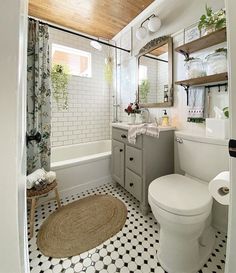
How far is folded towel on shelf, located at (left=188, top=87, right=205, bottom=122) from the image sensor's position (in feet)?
4.90

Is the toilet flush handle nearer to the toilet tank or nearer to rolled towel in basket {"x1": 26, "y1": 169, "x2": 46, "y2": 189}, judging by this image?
the toilet tank

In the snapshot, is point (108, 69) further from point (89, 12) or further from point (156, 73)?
point (156, 73)

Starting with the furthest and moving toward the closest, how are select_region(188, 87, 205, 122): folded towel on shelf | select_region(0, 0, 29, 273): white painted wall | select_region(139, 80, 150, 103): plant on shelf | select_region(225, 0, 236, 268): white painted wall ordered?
1. select_region(139, 80, 150, 103): plant on shelf
2. select_region(188, 87, 205, 122): folded towel on shelf
3. select_region(225, 0, 236, 268): white painted wall
4. select_region(0, 0, 29, 273): white painted wall

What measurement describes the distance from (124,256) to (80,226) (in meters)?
0.49

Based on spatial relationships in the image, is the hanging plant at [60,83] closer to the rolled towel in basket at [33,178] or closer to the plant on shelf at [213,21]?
the rolled towel in basket at [33,178]

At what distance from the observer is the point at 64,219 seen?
60.9 inches

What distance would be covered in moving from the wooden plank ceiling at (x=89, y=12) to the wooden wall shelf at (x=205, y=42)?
911 mm

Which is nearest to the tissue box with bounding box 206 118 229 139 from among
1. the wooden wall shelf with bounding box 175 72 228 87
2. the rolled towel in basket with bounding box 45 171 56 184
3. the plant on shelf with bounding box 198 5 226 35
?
the wooden wall shelf with bounding box 175 72 228 87

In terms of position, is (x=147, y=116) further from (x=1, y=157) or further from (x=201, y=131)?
(x=1, y=157)

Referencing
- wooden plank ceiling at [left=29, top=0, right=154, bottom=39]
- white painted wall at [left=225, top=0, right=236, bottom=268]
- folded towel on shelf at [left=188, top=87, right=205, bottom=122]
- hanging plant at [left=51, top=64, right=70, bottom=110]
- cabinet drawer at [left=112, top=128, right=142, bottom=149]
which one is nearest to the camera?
white painted wall at [left=225, top=0, right=236, bottom=268]

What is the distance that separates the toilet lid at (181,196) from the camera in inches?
37.6

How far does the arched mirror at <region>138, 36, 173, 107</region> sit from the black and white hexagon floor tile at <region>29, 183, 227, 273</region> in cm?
135

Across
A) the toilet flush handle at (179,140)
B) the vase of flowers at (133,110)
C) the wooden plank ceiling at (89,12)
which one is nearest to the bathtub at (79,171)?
the vase of flowers at (133,110)

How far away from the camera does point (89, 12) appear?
2066 mm
